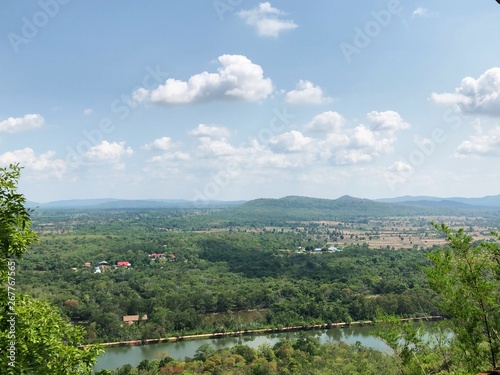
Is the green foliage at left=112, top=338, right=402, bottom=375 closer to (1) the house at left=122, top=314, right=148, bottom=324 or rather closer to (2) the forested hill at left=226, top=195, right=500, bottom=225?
(1) the house at left=122, top=314, right=148, bottom=324

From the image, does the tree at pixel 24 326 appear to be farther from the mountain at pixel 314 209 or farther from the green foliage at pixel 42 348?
the mountain at pixel 314 209

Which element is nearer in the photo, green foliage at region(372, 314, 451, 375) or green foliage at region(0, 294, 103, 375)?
green foliage at region(0, 294, 103, 375)

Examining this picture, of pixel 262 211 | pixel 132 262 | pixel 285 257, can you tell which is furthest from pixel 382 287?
pixel 262 211

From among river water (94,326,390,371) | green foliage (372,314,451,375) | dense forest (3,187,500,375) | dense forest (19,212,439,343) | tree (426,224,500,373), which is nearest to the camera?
tree (426,224,500,373)

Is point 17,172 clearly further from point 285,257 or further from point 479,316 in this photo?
point 285,257

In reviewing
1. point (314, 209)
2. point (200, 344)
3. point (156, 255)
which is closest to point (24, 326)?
point (200, 344)

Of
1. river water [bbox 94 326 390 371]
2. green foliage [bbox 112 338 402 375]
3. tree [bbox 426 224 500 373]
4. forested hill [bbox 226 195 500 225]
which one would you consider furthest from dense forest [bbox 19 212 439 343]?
forested hill [bbox 226 195 500 225]

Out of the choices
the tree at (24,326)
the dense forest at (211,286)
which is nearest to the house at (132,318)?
the dense forest at (211,286)

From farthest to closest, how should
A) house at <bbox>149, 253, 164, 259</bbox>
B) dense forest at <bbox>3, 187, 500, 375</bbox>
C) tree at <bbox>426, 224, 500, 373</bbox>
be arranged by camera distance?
house at <bbox>149, 253, 164, 259</bbox>, dense forest at <bbox>3, 187, 500, 375</bbox>, tree at <bbox>426, 224, 500, 373</bbox>
